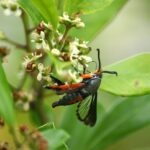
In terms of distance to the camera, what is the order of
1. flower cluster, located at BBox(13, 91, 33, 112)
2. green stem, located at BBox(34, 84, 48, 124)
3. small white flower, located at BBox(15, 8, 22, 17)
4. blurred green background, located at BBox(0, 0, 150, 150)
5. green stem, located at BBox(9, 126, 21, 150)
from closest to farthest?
1. green stem, located at BBox(9, 126, 21, 150)
2. small white flower, located at BBox(15, 8, 22, 17)
3. flower cluster, located at BBox(13, 91, 33, 112)
4. green stem, located at BBox(34, 84, 48, 124)
5. blurred green background, located at BBox(0, 0, 150, 150)

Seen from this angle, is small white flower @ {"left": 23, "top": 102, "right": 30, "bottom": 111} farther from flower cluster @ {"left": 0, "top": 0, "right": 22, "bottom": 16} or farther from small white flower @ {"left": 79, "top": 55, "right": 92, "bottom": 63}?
small white flower @ {"left": 79, "top": 55, "right": 92, "bottom": 63}

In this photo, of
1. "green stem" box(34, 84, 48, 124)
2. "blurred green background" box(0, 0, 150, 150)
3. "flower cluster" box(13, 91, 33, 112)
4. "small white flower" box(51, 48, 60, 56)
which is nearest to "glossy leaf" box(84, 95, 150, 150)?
"green stem" box(34, 84, 48, 124)

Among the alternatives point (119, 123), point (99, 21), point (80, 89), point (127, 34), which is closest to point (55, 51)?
point (80, 89)

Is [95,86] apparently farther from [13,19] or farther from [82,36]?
[13,19]

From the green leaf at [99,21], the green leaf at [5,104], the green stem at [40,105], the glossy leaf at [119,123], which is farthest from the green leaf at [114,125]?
the green leaf at [5,104]

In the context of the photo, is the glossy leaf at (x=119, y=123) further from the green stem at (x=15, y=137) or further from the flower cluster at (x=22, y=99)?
the green stem at (x=15, y=137)

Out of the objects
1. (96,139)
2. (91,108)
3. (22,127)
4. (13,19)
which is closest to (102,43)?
(13,19)
